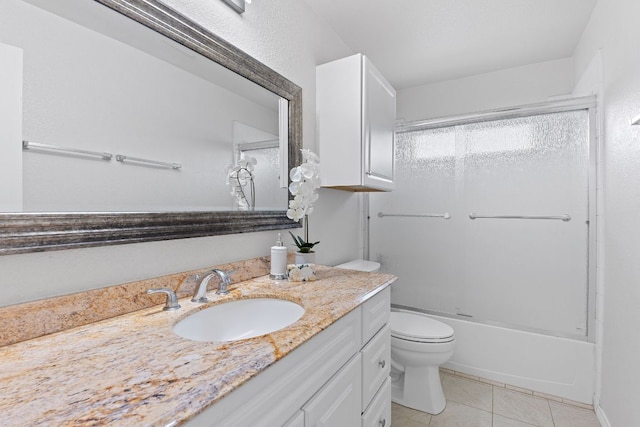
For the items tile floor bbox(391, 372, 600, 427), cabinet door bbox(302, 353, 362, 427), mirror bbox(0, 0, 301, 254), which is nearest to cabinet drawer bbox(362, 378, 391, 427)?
cabinet door bbox(302, 353, 362, 427)

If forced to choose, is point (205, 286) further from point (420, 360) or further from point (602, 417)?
point (602, 417)

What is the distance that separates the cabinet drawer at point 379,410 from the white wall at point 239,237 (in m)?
0.80

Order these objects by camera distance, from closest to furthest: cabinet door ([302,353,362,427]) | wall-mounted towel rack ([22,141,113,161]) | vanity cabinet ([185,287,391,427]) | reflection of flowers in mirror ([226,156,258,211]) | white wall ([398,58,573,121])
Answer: vanity cabinet ([185,287,391,427]), wall-mounted towel rack ([22,141,113,161]), cabinet door ([302,353,362,427]), reflection of flowers in mirror ([226,156,258,211]), white wall ([398,58,573,121])

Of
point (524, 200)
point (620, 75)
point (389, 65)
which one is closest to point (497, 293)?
point (524, 200)

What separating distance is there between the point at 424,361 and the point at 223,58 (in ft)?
6.17

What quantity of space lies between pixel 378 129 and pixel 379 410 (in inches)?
58.2

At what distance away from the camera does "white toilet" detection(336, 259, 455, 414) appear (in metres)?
1.81

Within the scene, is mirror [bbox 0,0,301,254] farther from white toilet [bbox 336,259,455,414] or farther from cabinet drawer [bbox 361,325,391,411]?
white toilet [bbox 336,259,455,414]

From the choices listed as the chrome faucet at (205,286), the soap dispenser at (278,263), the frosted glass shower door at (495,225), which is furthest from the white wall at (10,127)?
the frosted glass shower door at (495,225)

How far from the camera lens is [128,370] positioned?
0.60 m

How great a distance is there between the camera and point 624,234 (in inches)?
59.6

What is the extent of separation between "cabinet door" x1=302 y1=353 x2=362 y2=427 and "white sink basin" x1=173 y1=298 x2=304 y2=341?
0.24 metres

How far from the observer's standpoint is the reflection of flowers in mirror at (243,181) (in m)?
1.31

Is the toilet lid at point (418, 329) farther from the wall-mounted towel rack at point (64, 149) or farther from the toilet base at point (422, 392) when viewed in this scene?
the wall-mounted towel rack at point (64, 149)
